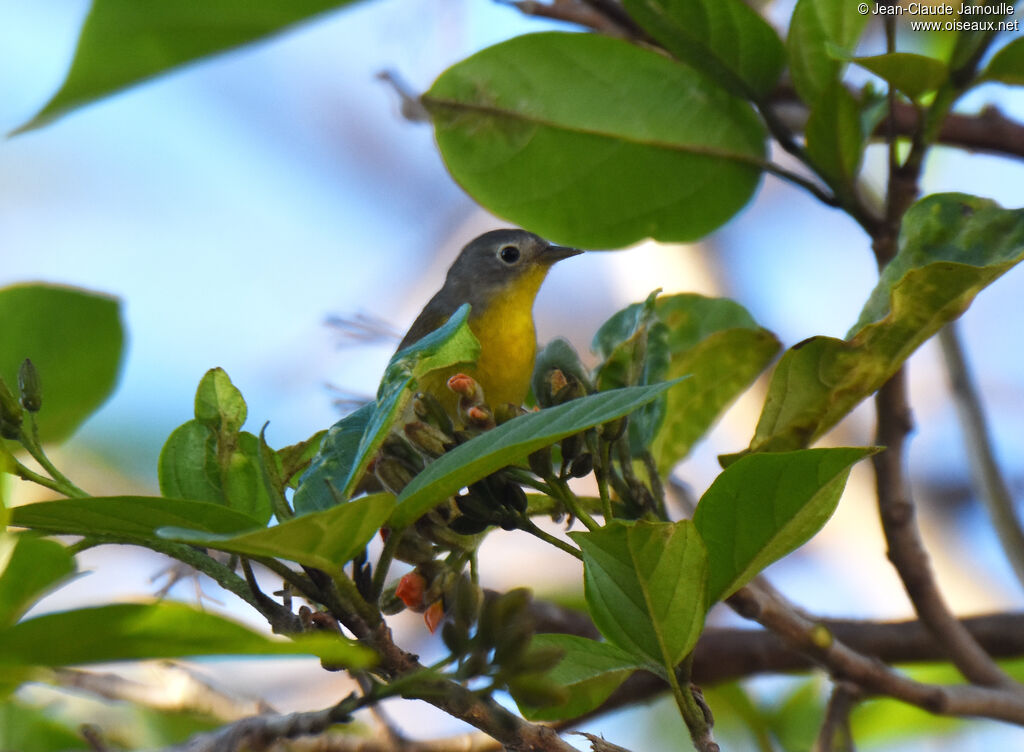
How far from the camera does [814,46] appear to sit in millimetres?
1312

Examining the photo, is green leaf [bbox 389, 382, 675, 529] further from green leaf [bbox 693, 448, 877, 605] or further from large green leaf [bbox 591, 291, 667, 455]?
large green leaf [bbox 591, 291, 667, 455]

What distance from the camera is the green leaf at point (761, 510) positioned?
0.90 meters

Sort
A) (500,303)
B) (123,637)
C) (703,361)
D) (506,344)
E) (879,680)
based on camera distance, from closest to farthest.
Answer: (123,637), (879,680), (703,361), (506,344), (500,303)

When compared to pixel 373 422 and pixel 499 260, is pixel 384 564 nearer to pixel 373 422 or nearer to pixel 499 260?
pixel 373 422

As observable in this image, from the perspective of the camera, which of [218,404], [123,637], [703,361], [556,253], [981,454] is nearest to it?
[123,637]

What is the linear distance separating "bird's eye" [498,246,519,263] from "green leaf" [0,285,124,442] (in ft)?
5.12

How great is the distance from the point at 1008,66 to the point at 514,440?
92 centimetres

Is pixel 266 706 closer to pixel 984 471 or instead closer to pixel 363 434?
pixel 363 434

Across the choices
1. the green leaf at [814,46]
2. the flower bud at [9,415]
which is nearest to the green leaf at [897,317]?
the green leaf at [814,46]

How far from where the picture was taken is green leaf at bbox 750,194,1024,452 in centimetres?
106

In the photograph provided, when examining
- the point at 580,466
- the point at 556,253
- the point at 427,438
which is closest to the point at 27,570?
the point at 427,438

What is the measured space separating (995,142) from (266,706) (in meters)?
1.32

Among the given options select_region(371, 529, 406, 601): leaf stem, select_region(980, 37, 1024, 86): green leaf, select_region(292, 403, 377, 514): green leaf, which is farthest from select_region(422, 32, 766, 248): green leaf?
select_region(371, 529, 406, 601): leaf stem

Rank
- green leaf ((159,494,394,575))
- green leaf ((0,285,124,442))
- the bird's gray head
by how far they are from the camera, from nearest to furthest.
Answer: green leaf ((159,494,394,575))
green leaf ((0,285,124,442))
the bird's gray head
